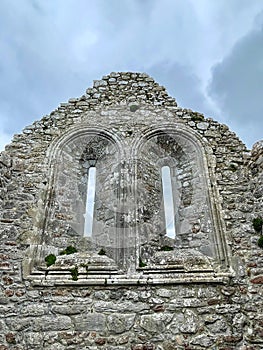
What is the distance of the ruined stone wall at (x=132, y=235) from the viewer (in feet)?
11.9

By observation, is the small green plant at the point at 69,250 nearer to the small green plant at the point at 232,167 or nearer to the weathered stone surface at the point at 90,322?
the weathered stone surface at the point at 90,322

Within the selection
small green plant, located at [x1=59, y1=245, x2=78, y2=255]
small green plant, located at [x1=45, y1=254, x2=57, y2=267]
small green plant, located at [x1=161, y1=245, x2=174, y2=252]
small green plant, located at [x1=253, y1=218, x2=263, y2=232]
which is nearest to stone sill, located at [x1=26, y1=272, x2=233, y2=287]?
small green plant, located at [x1=45, y1=254, x2=57, y2=267]

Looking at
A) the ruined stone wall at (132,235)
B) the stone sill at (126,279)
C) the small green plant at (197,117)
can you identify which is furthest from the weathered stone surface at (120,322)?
the small green plant at (197,117)

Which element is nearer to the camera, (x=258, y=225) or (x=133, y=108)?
(x=258, y=225)

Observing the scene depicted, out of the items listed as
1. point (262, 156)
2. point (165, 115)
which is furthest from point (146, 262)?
point (165, 115)

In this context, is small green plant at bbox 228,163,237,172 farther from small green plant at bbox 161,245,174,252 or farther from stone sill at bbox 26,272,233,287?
stone sill at bbox 26,272,233,287

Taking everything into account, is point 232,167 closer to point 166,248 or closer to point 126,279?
point 166,248

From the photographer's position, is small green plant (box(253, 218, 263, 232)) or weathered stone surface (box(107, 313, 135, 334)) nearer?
weathered stone surface (box(107, 313, 135, 334))

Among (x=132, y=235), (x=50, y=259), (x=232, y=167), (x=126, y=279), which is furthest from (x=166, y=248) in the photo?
(x=232, y=167)

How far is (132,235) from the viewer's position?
456 centimetres

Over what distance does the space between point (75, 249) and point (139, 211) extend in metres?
1.24

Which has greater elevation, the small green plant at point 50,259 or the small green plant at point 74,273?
the small green plant at point 50,259

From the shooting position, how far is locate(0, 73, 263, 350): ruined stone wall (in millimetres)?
3623

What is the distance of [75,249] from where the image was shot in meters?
4.68
